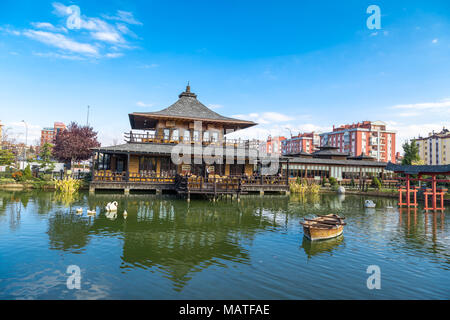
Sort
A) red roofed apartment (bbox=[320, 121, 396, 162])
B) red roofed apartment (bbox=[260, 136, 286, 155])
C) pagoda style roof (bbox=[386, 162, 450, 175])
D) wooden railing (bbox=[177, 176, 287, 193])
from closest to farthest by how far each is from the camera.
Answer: pagoda style roof (bbox=[386, 162, 450, 175]), wooden railing (bbox=[177, 176, 287, 193]), red roofed apartment (bbox=[320, 121, 396, 162]), red roofed apartment (bbox=[260, 136, 286, 155])

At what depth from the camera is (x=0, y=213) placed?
53.5 ft

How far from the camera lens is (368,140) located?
9900cm

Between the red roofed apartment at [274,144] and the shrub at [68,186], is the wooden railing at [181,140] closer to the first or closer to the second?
the shrub at [68,186]

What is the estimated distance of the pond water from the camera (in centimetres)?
731

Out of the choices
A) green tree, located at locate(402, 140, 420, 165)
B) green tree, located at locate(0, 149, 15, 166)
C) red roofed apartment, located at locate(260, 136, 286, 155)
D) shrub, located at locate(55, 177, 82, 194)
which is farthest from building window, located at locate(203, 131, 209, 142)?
red roofed apartment, located at locate(260, 136, 286, 155)

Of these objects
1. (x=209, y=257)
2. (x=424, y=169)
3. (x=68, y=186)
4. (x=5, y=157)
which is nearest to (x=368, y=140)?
(x=424, y=169)

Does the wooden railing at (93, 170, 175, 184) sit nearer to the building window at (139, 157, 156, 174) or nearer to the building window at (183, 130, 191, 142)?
the building window at (139, 157, 156, 174)

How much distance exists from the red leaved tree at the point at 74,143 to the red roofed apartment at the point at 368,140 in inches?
3210

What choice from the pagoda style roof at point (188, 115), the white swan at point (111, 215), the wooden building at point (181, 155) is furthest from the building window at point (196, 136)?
the white swan at point (111, 215)

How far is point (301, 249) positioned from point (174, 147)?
73.5 feet

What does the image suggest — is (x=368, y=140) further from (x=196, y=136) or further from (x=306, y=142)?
(x=196, y=136)

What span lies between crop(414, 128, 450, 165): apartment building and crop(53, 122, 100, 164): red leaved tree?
11338cm

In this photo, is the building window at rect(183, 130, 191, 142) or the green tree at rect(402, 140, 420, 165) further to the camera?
the green tree at rect(402, 140, 420, 165)

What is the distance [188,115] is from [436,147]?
10953cm
